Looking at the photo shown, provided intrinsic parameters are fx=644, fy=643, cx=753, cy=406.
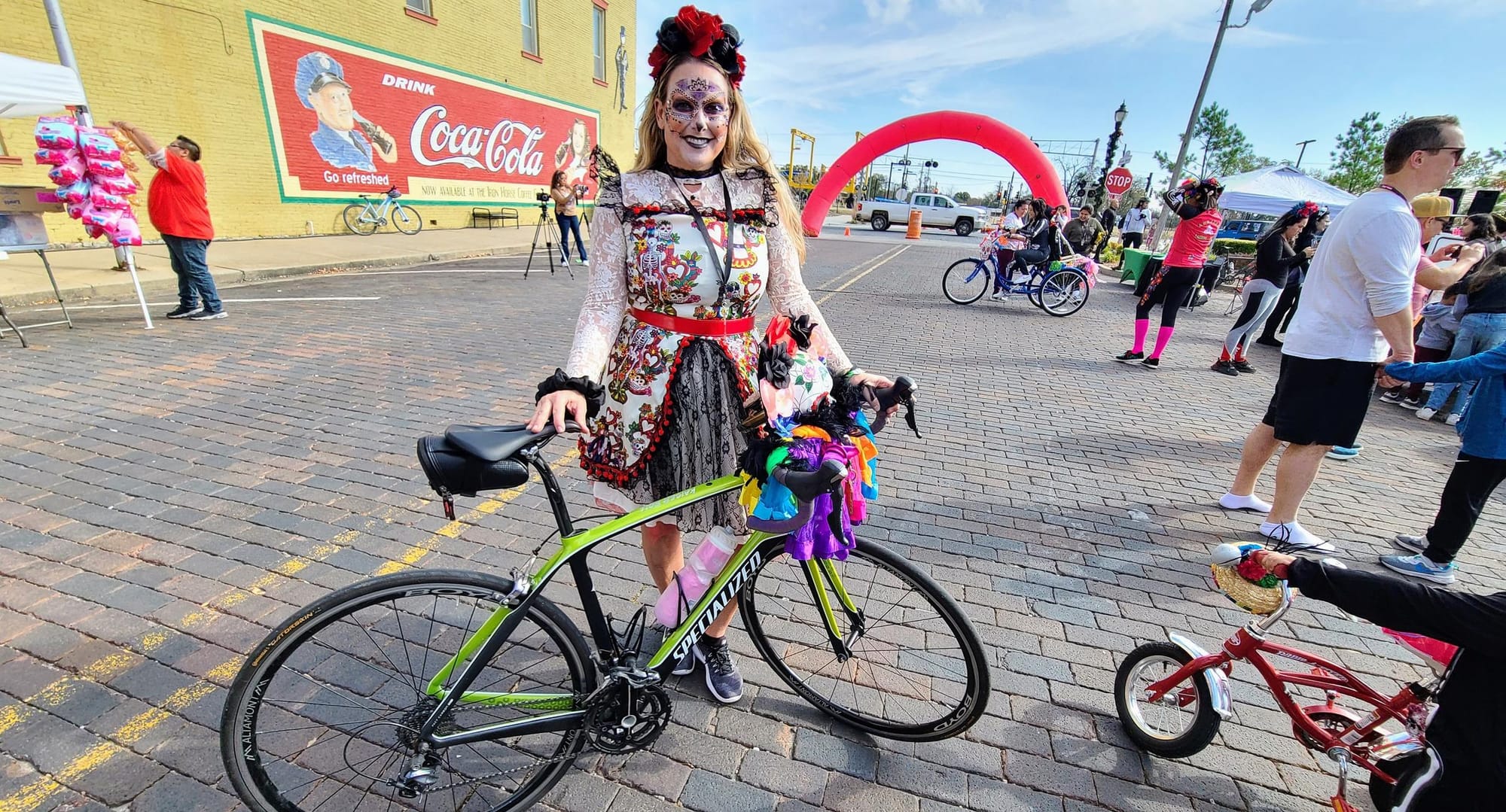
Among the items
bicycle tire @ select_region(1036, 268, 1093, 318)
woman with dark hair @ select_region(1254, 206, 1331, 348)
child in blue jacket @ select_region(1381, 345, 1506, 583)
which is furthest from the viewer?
bicycle tire @ select_region(1036, 268, 1093, 318)

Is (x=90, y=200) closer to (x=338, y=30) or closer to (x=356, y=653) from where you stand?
(x=356, y=653)

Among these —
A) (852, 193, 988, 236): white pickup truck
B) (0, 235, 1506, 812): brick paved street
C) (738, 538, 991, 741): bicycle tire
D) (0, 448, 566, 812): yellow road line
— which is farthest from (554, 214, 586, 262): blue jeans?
(852, 193, 988, 236): white pickup truck

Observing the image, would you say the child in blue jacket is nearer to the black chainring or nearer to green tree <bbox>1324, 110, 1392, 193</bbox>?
the black chainring

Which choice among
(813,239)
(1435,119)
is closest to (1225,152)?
(813,239)

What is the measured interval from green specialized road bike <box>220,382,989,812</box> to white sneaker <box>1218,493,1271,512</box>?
2.86 metres

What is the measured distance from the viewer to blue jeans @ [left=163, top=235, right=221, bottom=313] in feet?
22.5

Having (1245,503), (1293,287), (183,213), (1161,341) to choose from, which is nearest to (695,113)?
(1245,503)

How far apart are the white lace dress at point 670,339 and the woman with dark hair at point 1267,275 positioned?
7576 mm

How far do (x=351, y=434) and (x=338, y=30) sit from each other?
1381 cm

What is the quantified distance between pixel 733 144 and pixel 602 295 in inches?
25.4

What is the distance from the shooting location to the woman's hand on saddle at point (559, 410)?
65.9 inches

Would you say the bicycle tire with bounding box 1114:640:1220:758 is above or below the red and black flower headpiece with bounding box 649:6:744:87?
below

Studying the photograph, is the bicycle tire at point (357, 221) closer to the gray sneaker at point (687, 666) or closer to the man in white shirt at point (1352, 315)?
the gray sneaker at point (687, 666)

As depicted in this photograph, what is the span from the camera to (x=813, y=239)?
2316cm
